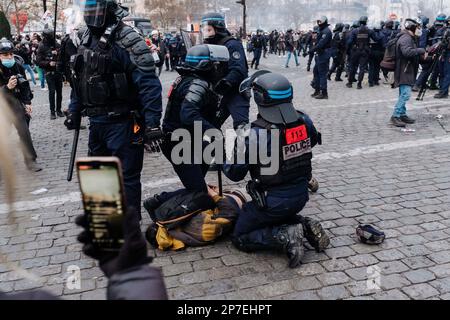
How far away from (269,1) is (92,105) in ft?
412

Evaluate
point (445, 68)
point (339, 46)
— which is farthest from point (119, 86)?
point (339, 46)

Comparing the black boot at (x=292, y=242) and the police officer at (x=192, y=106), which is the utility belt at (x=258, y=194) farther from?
the police officer at (x=192, y=106)

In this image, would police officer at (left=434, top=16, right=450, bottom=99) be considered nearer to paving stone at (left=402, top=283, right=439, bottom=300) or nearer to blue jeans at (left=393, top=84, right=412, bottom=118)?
blue jeans at (left=393, top=84, right=412, bottom=118)

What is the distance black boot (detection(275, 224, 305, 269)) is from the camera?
11.0 feet

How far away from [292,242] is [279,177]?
0.52 metres

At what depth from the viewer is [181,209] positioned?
3.83 m

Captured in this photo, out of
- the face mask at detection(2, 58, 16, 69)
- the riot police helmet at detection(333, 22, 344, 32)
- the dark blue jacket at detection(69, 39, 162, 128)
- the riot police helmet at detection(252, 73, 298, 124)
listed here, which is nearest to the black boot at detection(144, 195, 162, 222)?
the dark blue jacket at detection(69, 39, 162, 128)

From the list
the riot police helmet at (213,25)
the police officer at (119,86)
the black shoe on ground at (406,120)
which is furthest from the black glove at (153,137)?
the black shoe on ground at (406,120)

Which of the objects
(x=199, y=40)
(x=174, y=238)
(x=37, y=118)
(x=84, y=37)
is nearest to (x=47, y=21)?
(x=37, y=118)

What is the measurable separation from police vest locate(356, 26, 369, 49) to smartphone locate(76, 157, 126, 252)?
39.5 feet

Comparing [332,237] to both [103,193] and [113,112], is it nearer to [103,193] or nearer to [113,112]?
[113,112]

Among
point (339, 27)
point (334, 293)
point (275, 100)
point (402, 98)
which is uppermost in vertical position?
point (339, 27)

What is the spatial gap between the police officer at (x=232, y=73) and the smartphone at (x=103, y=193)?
162 inches

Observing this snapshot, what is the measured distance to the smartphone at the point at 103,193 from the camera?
133 centimetres
